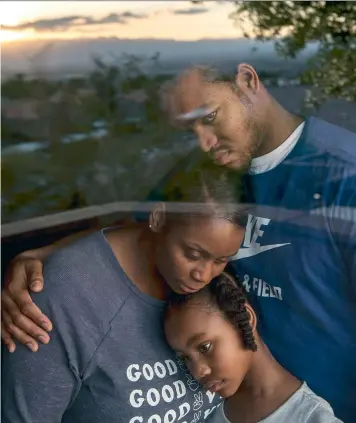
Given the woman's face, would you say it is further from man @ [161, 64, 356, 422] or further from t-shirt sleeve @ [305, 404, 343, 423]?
t-shirt sleeve @ [305, 404, 343, 423]

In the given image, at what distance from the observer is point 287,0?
249 centimetres

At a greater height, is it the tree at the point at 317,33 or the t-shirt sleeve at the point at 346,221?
the tree at the point at 317,33

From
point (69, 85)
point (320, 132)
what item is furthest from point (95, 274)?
point (320, 132)

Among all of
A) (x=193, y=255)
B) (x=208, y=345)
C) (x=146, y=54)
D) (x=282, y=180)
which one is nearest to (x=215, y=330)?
(x=208, y=345)

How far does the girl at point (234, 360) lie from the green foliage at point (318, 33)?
0.58 m

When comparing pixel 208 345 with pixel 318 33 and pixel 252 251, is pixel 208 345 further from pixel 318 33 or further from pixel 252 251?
pixel 318 33

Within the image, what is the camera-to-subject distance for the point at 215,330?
256 centimetres

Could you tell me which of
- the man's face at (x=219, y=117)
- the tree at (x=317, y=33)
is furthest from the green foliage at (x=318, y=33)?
the man's face at (x=219, y=117)

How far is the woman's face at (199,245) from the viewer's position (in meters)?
2.51

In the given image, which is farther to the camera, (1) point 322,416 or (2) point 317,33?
(1) point 322,416

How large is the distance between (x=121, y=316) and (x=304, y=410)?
569 mm

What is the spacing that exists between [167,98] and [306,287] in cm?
62

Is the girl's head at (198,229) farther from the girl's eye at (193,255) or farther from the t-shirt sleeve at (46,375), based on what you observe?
the t-shirt sleeve at (46,375)

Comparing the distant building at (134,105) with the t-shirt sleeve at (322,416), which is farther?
the t-shirt sleeve at (322,416)
